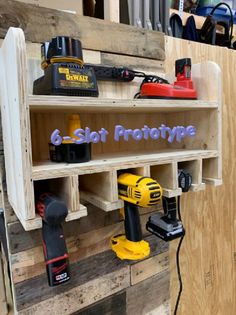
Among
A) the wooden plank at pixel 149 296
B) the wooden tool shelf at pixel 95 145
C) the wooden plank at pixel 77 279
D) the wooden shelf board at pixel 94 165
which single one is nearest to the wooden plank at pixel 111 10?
the wooden tool shelf at pixel 95 145

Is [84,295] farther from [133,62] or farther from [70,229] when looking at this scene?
[133,62]

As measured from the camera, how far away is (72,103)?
1.72 ft

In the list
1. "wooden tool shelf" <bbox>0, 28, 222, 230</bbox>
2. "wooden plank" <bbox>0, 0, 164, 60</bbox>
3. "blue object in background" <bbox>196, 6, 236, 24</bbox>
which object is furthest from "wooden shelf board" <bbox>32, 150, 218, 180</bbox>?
"blue object in background" <bbox>196, 6, 236, 24</bbox>

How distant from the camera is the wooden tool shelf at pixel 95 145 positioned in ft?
1.56

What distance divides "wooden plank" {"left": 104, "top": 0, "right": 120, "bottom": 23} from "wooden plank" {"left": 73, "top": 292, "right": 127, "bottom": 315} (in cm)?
85

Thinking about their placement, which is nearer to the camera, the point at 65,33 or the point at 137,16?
the point at 65,33

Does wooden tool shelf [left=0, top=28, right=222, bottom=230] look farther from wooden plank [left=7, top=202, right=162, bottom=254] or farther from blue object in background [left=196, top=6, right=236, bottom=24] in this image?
blue object in background [left=196, top=6, right=236, bottom=24]

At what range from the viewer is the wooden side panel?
17.9 inches

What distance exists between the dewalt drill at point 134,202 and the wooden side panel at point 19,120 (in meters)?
0.20

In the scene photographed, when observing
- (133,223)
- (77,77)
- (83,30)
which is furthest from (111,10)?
(133,223)

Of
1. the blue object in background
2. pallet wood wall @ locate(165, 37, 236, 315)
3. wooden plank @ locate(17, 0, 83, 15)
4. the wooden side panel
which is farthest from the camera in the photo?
the blue object in background

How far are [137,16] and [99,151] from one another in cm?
47

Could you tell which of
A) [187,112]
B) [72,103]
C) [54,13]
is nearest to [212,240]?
[187,112]

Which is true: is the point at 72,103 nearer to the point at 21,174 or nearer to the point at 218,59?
the point at 21,174
